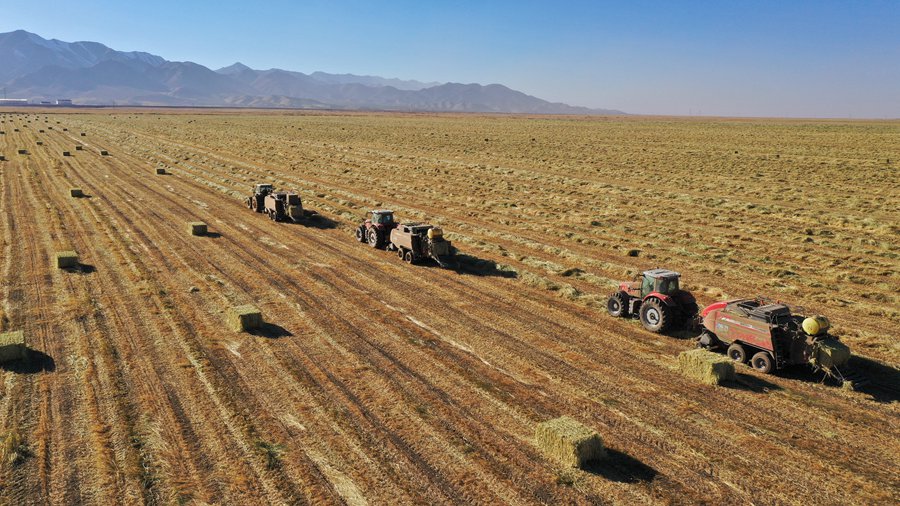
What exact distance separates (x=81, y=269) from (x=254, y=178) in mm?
28668

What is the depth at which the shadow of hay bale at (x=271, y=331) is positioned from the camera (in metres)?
16.9

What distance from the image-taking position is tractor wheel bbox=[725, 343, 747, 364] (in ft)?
49.8

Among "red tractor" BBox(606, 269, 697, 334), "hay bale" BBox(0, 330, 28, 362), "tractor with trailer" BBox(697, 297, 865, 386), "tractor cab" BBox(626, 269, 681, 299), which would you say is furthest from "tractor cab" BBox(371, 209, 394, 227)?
"tractor with trailer" BBox(697, 297, 865, 386)

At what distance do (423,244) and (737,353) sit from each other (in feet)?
43.9

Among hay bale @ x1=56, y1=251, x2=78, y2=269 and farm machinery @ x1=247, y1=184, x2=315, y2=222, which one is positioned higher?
farm machinery @ x1=247, y1=184, x2=315, y2=222

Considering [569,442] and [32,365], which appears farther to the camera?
[32,365]

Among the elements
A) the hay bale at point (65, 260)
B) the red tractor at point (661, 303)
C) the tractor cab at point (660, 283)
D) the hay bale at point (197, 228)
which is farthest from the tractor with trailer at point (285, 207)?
the tractor cab at point (660, 283)

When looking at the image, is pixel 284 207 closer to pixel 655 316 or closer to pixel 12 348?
pixel 12 348

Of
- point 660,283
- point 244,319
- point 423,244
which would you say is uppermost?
point 660,283

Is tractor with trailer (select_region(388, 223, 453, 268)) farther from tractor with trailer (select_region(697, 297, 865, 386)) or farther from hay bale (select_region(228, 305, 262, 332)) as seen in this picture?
tractor with trailer (select_region(697, 297, 865, 386))

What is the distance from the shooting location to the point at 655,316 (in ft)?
57.0

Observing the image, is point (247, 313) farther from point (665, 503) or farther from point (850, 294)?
point (850, 294)

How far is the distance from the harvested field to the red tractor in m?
0.59

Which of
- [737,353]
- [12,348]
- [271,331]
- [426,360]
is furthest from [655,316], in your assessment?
[12,348]
